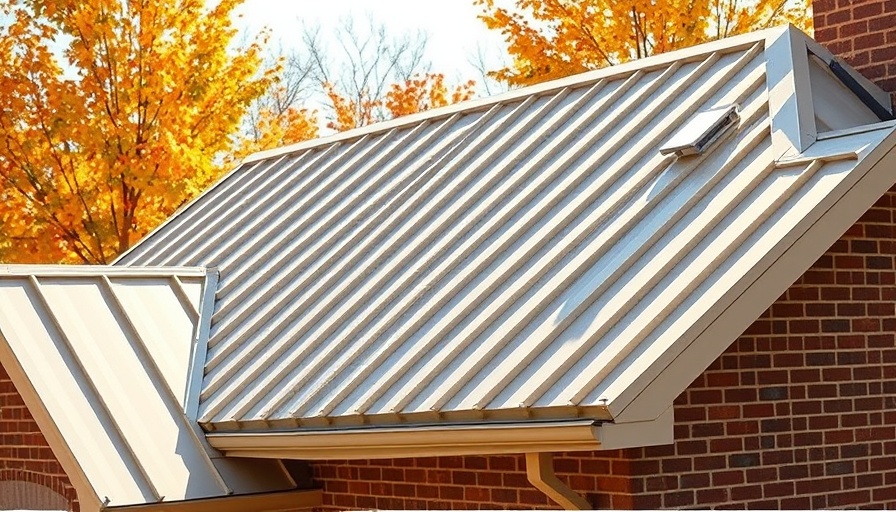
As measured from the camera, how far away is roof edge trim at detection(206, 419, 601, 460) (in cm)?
751

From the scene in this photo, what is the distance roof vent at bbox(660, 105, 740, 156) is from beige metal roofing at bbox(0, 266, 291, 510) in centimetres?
369

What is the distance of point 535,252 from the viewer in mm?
9227

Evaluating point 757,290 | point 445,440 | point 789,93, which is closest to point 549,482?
point 445,440

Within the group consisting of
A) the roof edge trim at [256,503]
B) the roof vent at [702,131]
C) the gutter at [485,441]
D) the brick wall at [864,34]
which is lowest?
the roof edge trim at [256,503]

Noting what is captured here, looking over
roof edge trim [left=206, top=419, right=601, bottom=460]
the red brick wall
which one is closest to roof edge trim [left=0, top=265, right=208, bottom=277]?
the red brick wall

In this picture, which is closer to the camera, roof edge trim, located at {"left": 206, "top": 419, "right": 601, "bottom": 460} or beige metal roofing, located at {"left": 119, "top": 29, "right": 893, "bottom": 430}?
roof edge trim, located at {"left": 206, "top": 419, "right": 601, "bottom": 460}

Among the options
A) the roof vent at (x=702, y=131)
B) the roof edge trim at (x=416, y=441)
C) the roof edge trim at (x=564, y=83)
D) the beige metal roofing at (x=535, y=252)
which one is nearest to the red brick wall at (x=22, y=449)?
the beige metal roofing at (x=535, y=252)

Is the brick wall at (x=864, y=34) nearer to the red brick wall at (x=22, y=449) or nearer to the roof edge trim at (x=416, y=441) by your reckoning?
the roof edge trim at (x=416, y=441)

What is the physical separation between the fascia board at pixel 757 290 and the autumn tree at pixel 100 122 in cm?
1287

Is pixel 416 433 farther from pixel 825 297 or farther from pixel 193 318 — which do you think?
pixel 193 318

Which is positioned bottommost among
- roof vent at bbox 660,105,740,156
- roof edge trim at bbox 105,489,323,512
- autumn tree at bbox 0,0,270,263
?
roof edge trim at bbox 105,489,323,512

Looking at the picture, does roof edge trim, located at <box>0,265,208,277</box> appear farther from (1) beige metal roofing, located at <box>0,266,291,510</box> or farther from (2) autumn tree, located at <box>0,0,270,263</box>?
(2) autumn tree, located at <box>0,0,270,263</box>

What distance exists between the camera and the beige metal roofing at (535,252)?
307 inches

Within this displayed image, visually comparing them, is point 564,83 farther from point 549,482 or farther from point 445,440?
point 549,482
